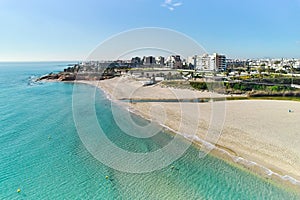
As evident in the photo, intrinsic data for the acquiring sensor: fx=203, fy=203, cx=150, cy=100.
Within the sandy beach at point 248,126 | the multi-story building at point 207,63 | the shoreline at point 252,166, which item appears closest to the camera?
the shoreline at point 252,166

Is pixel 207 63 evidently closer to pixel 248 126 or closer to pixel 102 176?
pixel 248 126

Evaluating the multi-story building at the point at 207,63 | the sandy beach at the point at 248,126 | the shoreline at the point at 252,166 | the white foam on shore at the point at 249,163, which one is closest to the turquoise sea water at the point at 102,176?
the shoreline at the point at 252,166

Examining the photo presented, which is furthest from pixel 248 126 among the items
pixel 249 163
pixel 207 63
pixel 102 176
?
pixel 207 63

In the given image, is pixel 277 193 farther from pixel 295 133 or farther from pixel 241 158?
pixel 295 133

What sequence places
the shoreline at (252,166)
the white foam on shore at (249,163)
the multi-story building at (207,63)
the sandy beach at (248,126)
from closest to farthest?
the shoreline at (252,166)
the white foam on shore at (249,163)
the sandy beach at (248,126)
the multi-story building at (207,63)

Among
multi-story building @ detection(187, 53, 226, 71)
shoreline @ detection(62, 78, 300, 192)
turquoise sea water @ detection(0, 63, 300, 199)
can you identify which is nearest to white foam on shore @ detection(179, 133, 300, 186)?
shoreline @ detection(62, 78, 300, 192)

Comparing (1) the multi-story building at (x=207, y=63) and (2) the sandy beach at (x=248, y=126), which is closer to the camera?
(2) the sandy beach at (x=248, y=126)

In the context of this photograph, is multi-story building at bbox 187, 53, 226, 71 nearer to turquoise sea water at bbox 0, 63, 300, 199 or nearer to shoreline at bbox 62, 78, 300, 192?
turquoise sea water at bbox 0, 63, 300, 199

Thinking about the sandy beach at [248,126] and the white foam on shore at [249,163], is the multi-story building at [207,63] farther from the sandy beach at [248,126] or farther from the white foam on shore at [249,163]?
the white foam on shore at [249,163]

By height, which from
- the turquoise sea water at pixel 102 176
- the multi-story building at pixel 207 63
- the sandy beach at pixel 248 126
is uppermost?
the multi-story building at pixel 207 63

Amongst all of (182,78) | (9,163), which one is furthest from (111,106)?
(182,78)
